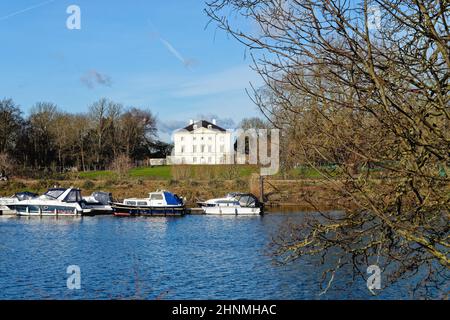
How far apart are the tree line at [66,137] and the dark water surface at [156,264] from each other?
38.2 m

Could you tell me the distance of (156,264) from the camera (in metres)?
24.1

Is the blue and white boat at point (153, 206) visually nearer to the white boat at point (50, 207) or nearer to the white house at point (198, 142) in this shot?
the white boat at point (50, 207)

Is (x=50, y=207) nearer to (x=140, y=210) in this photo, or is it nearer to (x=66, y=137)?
(x=140, y=210)

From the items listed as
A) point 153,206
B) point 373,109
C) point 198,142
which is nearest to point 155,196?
point 153,206

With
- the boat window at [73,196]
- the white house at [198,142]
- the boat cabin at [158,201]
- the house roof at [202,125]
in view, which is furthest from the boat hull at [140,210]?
the house roof at [202,125]

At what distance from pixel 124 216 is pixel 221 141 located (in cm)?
5750

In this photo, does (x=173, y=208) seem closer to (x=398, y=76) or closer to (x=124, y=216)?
(x=124, y=216)

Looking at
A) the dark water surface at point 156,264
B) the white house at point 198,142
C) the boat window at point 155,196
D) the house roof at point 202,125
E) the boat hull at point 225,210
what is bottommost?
the dark water surface at point 156,264

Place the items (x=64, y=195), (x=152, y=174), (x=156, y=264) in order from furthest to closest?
(x=152, y=174) < (x=64, y=195) < (x=156, y=264)

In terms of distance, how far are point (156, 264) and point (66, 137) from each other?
6173cm

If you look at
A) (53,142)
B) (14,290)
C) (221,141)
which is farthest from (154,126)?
(14,290)

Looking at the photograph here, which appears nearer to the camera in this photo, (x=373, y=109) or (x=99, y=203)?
(x=373, y=109)

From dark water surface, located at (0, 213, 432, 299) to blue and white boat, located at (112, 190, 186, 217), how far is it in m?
6.41

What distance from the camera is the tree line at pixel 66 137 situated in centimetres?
7462
